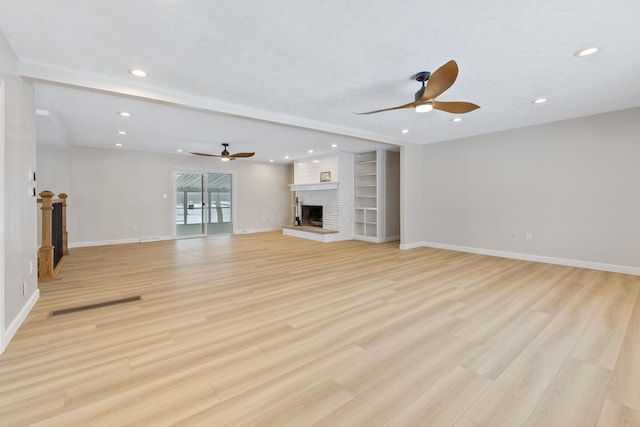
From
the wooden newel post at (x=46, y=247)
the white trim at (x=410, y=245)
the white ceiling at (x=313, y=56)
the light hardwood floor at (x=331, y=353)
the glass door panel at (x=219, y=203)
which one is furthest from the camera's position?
the glass door panel at (x=219, y=203)

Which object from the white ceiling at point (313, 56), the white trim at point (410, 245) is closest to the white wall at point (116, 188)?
the white ceiling at point (313, 56)

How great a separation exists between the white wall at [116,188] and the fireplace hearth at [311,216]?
2599 millimetres

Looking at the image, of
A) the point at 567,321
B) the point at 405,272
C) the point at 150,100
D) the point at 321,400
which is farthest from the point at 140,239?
the point at 567,321

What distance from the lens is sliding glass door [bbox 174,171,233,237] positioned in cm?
832

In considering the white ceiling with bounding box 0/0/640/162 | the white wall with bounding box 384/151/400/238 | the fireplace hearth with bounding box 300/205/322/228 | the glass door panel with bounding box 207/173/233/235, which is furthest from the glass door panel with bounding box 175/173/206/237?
the white wall with bounding box 384/151/400/238

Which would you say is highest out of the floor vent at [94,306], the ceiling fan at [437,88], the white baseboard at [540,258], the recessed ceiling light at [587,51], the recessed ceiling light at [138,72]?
the recessed ceiling light at [587,51]

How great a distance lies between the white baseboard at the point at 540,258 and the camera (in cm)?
434

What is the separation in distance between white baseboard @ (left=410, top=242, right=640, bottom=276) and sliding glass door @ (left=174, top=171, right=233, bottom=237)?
587 centimetres

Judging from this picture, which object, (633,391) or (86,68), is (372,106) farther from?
(633,391)

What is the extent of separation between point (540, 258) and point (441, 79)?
14.5 feet

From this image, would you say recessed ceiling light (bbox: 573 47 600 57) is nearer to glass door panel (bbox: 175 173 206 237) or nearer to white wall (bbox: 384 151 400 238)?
white wall (bbox: 384 151 400 238)

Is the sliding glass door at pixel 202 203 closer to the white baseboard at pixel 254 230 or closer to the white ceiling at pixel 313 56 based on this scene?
the white baseboard at pixel 254 230

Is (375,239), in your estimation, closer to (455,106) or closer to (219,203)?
(455,106)

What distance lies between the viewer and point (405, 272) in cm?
438
